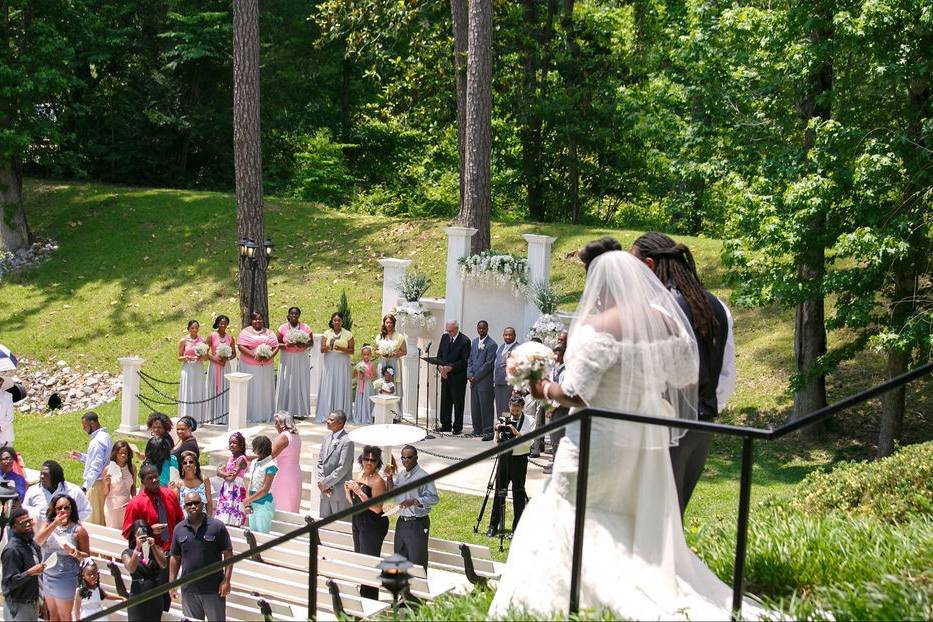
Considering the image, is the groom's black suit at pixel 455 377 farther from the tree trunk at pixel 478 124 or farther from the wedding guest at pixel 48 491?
the wedding guest at pixel 48 491

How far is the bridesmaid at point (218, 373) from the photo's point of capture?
53.8 ft

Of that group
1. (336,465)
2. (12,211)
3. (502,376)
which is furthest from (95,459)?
(12,211)

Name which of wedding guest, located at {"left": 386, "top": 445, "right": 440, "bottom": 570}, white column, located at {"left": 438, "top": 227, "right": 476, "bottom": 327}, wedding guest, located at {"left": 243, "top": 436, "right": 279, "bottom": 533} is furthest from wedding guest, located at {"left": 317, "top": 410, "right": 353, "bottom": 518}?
white column, located at {"left": 438, "top": 227, "right": 476, "bottom": 327}

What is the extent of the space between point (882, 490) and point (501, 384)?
8.00 meters

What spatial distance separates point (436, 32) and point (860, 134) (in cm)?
1446

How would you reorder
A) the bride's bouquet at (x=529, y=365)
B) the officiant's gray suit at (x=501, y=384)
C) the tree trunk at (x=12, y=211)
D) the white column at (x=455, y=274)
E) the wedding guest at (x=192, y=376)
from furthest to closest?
1. the tree trunk at (x=12, y=211)
2. the wedding guest at (x=192, y=376)
3. the white column at (x=455, y=274)
4. the officiant's gray suit at (x=501, y=384)
5. the bride's bouquet at (x=529, y=365)

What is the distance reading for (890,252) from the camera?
11727 mm

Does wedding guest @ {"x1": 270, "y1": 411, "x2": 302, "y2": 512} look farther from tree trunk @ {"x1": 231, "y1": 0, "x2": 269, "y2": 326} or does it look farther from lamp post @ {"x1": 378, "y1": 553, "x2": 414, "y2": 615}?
tree trunk @ {"x1": 231, "y1": 0, "x2": 269, "y2": 326}

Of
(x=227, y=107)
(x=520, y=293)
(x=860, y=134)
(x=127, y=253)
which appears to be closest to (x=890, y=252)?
(x=860, y=134)

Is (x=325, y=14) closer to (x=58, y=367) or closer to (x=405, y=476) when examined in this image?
(x=58, y=367)

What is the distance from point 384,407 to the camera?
1449cm

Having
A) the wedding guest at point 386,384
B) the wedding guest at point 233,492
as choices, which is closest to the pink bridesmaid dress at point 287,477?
the wedding guest at point 233,492

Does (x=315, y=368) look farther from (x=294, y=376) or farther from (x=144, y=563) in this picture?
(x=144, y=563)

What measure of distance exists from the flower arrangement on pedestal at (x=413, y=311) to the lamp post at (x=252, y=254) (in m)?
3.02
